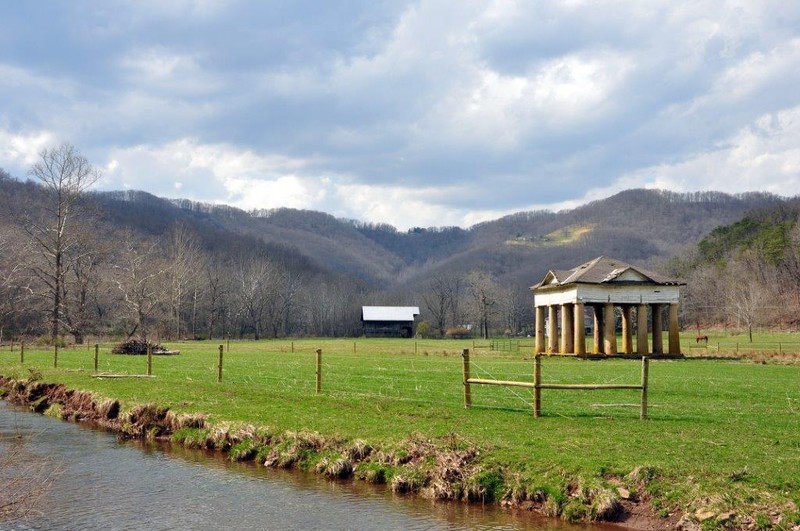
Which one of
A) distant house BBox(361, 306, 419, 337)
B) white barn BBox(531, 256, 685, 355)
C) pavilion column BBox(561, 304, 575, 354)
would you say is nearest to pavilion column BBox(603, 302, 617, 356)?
white barn BBox(531, 256, 685, 355)

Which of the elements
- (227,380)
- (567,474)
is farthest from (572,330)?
(567,474)

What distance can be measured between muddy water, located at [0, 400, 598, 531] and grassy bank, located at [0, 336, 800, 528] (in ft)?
4.63

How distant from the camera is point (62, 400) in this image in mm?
24609

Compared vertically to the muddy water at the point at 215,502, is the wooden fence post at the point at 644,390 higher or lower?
higher

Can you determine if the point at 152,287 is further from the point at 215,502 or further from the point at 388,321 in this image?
the point at 215,502

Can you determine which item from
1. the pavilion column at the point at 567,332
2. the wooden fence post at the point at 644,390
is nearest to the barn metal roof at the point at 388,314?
the pavilion column at the point at 567,332

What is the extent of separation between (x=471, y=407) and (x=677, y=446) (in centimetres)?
606

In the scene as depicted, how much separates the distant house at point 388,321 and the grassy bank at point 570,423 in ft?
319

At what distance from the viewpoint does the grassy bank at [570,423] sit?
11.2m

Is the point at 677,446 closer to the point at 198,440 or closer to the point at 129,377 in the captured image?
the point at 198,440

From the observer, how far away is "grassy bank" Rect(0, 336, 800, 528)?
1123 cm

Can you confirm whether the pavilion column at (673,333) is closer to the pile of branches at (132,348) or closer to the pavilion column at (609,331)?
the pavilion column at (609,331)

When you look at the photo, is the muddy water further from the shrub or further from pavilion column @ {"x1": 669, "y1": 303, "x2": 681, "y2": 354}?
the shrub

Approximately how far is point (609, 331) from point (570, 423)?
107 feet
